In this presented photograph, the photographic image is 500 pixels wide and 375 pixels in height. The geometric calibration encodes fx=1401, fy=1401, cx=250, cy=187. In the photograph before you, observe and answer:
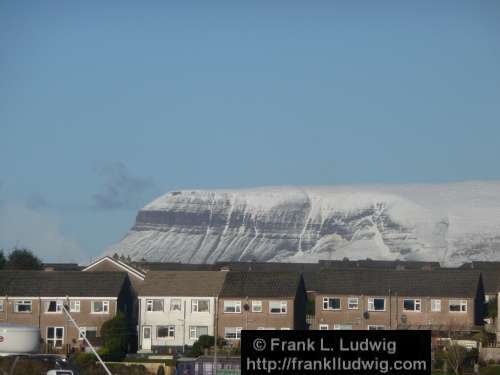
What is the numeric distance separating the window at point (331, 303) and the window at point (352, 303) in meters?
0.70

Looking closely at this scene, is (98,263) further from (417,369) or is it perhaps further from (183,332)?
(417,369)

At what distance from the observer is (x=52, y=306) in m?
84.1

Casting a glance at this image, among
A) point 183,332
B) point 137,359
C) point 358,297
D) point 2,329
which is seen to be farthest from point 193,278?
point 2,329

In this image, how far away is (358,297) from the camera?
281 ft

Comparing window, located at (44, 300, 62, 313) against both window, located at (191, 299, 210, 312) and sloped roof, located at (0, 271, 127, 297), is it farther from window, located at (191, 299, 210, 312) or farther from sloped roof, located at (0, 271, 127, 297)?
window, located at (191, 299, 210, 312)

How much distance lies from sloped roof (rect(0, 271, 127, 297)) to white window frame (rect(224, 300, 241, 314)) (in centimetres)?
656

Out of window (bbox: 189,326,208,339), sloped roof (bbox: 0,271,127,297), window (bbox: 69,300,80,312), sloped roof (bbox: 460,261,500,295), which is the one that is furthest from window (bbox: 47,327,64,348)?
sloped roof (bbox: 460,261,500,295)

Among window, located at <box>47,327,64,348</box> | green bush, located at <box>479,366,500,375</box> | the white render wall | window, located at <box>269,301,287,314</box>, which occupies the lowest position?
green bush, located at <box>479,366,500,375</box>

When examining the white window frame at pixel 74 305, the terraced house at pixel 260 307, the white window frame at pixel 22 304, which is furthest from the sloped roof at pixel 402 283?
the white window frame at pixel 22 304

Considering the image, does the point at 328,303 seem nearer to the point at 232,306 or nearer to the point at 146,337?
the point at 232,306

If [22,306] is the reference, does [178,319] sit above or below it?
below

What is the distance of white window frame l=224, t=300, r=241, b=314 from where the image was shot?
275ft

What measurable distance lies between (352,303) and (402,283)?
140 inches

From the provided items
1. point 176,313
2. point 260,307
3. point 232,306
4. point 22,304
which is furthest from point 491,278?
point 22,304
